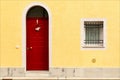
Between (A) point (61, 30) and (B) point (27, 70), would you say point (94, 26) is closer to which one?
(A) point (61, 30)

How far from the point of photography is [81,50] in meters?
17.2

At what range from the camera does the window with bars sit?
17373 millimetres

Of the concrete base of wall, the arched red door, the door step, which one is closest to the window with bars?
the concrete base of wall

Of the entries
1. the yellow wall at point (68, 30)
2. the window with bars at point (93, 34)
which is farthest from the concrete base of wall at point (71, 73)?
the window with bars at point (93, 34)

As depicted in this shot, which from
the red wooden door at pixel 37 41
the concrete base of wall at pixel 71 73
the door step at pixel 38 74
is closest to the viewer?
the concrete base of wall at pixel 71 73

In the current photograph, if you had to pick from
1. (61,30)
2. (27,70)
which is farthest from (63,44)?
(27,70)

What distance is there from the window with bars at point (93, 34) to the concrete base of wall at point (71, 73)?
40.9 inches

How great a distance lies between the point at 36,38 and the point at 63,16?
1.39 m

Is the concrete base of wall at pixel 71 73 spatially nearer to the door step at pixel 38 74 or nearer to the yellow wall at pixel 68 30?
the door step at pixel 38 74

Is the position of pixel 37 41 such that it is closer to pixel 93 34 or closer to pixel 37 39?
pixel 37 39

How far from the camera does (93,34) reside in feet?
57.4

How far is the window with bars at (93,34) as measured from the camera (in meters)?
17.4

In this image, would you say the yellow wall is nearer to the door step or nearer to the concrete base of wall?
the concrete base of wall

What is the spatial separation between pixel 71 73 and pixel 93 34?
175 centimetres
